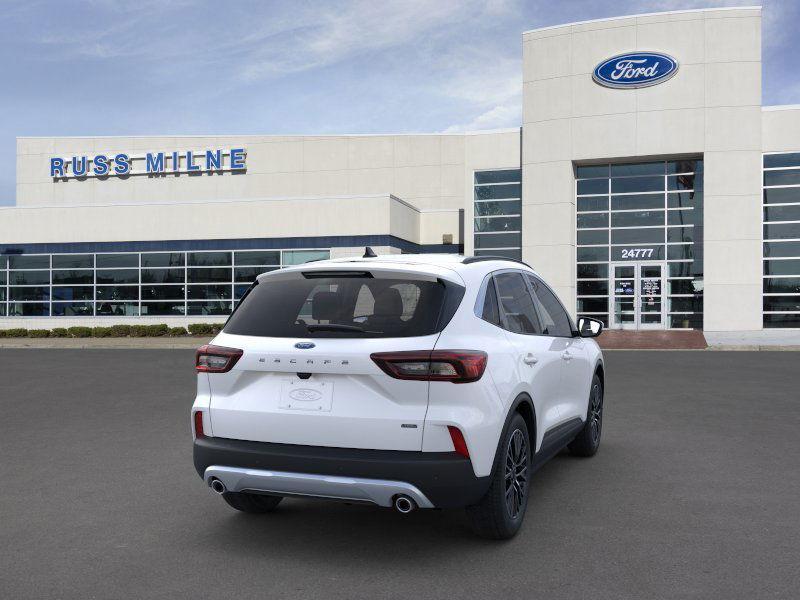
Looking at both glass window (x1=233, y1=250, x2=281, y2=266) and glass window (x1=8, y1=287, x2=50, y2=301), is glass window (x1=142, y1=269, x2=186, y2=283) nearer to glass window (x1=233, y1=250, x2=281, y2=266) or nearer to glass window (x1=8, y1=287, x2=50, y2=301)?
glass window (x1=233, y1=250, x2=281, y2=266)

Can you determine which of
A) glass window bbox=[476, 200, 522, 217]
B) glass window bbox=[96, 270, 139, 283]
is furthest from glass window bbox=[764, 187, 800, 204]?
glass window bbox=[96, 270, 139, 283]

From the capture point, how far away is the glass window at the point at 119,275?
36.2 metres

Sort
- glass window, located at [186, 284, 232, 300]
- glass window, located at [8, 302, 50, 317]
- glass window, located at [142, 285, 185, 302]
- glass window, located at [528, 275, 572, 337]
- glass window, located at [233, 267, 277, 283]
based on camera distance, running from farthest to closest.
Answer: glass window, located at [8, 302, 50, 317], glass window, located at [142, 285, 185, 302], glass window, located at [186, 284, 232, 300], glass window, located at [233, 267, 277, 283], glass window, located at [528, 275, 572, 337]

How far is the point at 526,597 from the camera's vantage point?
3961mm

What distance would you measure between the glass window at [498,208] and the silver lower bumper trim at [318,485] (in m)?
30.2

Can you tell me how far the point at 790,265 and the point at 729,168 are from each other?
4.32 metres

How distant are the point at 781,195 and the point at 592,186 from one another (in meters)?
7.01

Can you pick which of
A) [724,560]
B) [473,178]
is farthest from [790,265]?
[724,560]

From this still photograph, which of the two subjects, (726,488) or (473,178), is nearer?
(726,488)

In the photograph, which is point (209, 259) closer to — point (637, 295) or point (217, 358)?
point (637, 295)

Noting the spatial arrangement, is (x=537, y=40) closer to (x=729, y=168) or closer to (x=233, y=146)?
(x=729, y=168)

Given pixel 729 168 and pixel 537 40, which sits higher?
pixel 537 40

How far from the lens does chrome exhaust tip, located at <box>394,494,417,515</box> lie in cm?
429

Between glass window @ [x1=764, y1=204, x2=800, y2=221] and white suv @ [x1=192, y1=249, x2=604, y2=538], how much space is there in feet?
92.3
